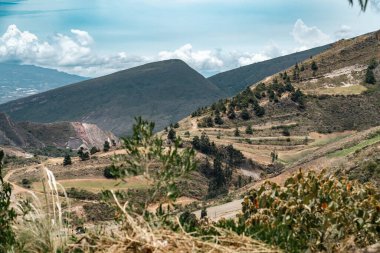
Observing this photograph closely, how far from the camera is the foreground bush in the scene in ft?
26.7

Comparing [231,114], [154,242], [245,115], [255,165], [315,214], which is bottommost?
[255,165]

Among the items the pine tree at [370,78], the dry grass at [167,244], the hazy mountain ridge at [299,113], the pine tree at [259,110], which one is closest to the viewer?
the dry grass at [167,244]

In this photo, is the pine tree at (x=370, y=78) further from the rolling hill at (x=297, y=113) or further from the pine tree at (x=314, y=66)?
Answer: the pine tree at (x=314, y=66)

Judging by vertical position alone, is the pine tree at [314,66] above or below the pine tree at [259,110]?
above

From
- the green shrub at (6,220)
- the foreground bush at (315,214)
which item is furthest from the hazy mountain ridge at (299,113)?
the green shrub at (6,220)

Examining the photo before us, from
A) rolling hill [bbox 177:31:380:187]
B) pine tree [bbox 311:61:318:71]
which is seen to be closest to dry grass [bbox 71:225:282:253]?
rolling hill [bbox 177:31:380:187]

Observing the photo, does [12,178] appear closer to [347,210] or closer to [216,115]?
[216,115]

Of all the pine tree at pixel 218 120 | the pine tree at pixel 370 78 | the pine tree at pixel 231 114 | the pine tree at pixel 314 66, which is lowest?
the pine tree at pixel 218 120

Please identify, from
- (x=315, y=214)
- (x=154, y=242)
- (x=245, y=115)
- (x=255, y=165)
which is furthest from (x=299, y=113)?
(x=154, y=242)

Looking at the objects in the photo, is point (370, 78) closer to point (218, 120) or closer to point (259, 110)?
point (259, 110)

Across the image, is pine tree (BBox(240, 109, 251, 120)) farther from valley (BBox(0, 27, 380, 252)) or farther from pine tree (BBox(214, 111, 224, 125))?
pine tree (BBox(214, 111, 224, 125))

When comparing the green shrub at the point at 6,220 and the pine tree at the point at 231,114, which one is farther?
the pine tree at the point at 231,114

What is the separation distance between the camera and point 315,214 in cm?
889

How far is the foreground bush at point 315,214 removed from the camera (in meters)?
8.13
